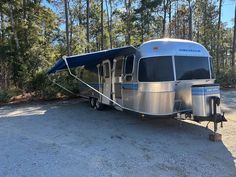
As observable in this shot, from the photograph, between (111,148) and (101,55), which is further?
(101,55)

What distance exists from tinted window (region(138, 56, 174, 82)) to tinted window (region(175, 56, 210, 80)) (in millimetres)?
244

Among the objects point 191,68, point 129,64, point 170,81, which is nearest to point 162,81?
point 170,81

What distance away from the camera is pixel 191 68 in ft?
27.2

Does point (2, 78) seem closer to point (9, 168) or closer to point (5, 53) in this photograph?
point (5, 53)

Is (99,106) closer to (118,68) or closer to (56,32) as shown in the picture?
(118,68)

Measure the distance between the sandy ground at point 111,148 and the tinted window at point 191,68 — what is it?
151cm

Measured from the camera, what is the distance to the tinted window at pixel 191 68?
26.4 ft

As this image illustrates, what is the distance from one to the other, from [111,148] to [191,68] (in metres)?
3.39

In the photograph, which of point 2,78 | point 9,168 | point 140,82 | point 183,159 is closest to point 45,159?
point 9,168

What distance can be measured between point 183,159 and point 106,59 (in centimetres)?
584

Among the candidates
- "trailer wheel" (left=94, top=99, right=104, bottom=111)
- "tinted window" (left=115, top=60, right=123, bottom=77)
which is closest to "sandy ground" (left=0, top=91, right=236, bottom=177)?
"trailer wheel" (left=94, top=99, right=104, bottom=111)

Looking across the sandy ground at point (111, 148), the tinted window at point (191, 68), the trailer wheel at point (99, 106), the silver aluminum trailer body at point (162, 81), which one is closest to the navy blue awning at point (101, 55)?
the silver aluminum trailer body at point (162, 81)

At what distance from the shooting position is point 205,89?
6996mm

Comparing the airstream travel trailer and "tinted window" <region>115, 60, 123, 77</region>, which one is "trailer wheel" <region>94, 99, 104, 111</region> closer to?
"tinted window" <region>115, 60, 123, 77</region>
